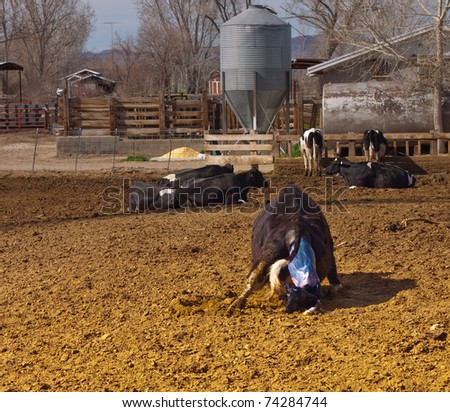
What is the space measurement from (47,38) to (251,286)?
80435mm

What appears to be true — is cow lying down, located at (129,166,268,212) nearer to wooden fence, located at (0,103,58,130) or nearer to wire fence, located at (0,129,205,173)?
wire fence, located at (0,129,205,173)

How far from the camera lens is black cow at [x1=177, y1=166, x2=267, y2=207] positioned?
50.3ft

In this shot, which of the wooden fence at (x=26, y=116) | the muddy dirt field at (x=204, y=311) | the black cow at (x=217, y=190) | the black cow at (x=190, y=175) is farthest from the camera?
the wooden fence at (x=26, y=116)

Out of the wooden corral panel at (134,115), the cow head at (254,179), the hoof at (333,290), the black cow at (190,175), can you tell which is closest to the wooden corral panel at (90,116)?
the wooden corral panel at (134,115)

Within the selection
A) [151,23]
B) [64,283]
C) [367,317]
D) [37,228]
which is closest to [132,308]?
[64,283]

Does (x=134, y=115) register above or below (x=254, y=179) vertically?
above

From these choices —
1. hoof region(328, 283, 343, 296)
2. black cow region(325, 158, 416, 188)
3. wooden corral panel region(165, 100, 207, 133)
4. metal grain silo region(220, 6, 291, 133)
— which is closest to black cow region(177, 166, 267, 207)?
black cow region(325, 158, 416, 188)

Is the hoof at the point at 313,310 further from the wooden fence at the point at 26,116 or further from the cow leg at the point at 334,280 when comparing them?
the wooden fence at the point at 26,116

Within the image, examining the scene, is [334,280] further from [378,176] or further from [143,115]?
[143,115]

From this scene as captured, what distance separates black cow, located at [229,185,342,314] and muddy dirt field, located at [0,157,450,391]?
20 centimetres

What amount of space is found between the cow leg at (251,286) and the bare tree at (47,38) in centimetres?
7315

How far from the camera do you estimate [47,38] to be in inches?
3329

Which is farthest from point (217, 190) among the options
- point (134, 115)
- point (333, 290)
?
point (134, 115)

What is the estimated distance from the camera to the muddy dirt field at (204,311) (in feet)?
19.1
